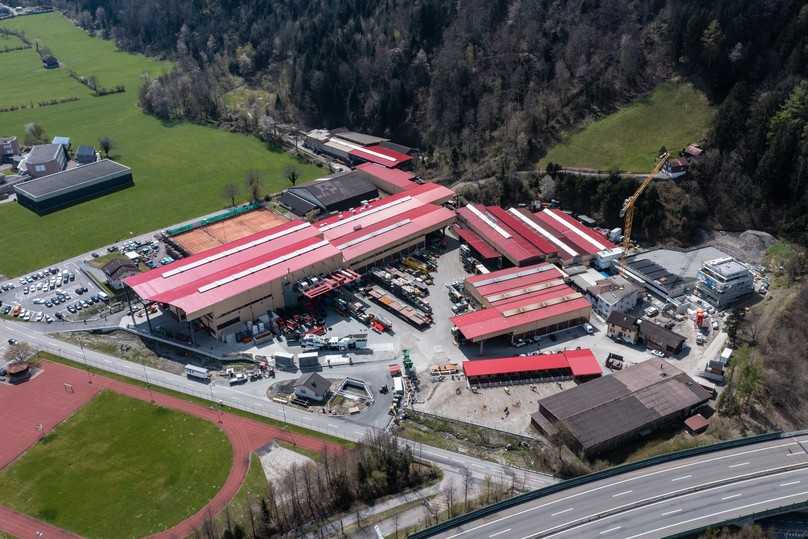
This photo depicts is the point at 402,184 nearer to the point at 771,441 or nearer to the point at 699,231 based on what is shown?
the point at 699,231

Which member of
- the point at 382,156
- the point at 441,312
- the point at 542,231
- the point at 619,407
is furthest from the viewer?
the point at 382,156

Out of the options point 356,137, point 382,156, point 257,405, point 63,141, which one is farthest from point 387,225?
point 63,141

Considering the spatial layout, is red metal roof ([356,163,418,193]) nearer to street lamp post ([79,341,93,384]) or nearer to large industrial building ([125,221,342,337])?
large industrial building ([125,221,342,337])

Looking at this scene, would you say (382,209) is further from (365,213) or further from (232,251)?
(232,251)

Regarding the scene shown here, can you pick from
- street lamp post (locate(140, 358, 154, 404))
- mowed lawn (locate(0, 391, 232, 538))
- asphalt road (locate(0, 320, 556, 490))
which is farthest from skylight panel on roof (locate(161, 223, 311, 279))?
mowed lawn (locate(0, 391, 232, 538))

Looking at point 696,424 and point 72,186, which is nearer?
point 696,424

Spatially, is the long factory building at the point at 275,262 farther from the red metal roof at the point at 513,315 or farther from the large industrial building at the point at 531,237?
the red metal roof at the point at 513,315

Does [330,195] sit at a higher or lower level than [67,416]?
higher
